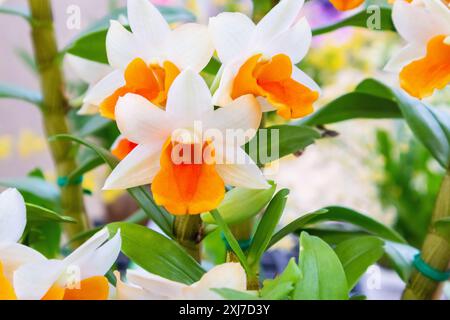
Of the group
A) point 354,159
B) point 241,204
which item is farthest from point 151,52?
point 354,159

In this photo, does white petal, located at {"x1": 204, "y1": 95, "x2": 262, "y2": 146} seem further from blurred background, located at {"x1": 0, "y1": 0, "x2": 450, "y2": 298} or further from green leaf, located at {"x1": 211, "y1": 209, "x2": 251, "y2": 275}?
blurred background, located at {"x1": 0, "y1": 0, "x2": 450, "y2": 298}

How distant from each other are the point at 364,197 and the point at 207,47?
87 cm

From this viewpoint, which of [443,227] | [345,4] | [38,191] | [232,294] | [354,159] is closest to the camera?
[232,294]

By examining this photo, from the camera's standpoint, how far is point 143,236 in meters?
0.42

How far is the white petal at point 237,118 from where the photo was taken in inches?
14.7

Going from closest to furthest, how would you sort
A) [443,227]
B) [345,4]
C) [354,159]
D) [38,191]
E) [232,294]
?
[232,294]
[345,4]
[443,227]
[38,191]
[354,159]

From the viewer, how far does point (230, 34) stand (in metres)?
0.39

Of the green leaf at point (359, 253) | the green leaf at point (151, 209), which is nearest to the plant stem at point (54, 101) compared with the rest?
the green leaf at point (151, 209)

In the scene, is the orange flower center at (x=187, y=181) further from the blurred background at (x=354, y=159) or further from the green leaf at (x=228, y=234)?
the blurred background at (x=354, y=159)

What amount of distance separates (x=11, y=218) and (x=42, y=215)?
0.20ft

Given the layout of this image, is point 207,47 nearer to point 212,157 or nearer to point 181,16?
point 212,157

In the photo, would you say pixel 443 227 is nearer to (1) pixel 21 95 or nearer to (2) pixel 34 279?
(2) pixel 34 279

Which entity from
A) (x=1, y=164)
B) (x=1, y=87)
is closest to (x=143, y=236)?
(x=1, y=87)

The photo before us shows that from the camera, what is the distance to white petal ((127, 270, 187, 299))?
35 cm
